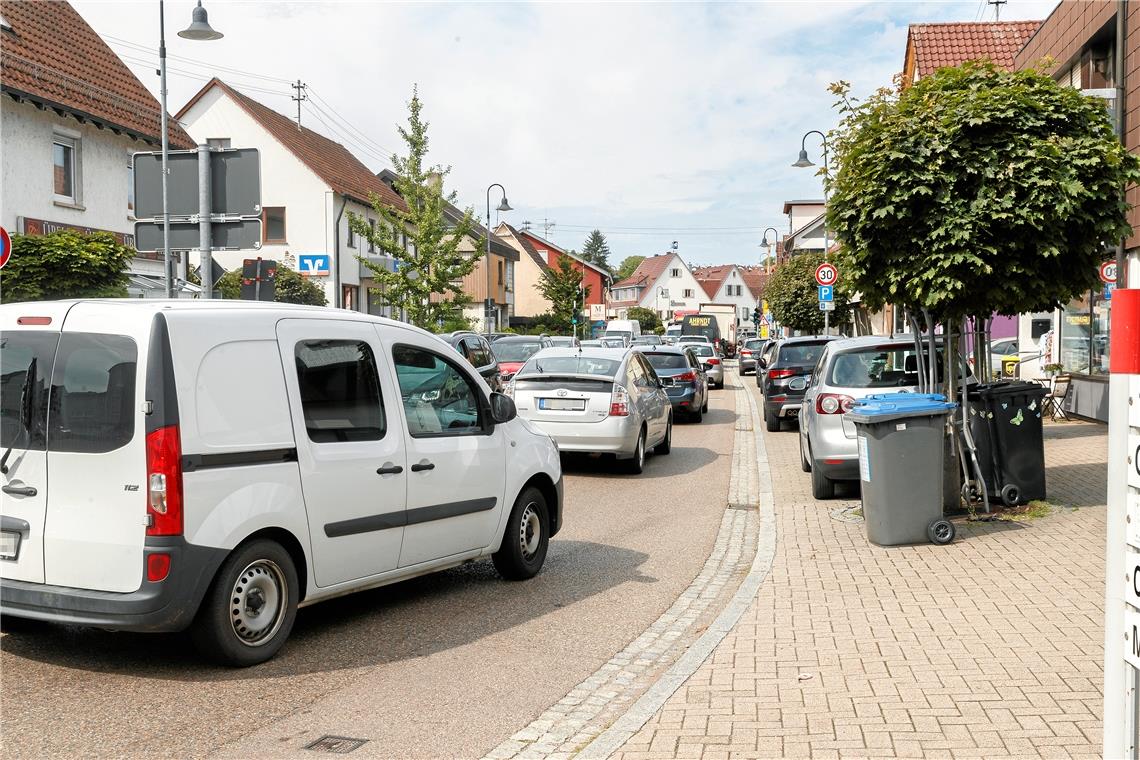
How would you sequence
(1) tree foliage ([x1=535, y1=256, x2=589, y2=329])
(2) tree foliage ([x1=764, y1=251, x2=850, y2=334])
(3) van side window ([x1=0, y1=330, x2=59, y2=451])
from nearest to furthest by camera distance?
1. (3) van side window ([x1=0, y1=330, x2=59, y2=451])
2. (2) tree foliage ([x1=764, y1=251, x2=850, y2=334])
3. (1) tree foliage ([x1=535, y1=256, x2=589, y2=329])

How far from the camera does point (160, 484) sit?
5.21 meters

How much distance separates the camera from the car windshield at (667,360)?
22.7 meters

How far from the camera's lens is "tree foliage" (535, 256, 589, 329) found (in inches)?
3250

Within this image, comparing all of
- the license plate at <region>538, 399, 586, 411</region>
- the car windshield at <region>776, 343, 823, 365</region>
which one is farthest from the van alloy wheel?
the car windshield at <region>776, 343, 823, 365</region>

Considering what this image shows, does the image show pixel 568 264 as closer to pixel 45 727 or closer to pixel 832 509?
pixel 832 509

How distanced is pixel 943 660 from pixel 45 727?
14.0ft

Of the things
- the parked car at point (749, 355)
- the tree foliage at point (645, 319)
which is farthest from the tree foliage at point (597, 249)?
the parked car at point (749, 355)

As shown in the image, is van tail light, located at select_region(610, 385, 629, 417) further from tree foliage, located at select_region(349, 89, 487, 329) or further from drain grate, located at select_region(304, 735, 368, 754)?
tree foliage, located at select_region(349, 89, 487, 329)

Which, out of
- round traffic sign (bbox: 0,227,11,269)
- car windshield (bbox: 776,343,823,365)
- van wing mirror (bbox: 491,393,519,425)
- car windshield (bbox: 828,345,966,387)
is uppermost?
round traffic sign (bbox: 0,227,11,269)

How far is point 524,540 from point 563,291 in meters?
76.2

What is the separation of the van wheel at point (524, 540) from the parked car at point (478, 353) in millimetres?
13111

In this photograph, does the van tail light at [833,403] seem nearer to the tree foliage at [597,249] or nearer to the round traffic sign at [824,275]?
the round traffic sign at [824,275]

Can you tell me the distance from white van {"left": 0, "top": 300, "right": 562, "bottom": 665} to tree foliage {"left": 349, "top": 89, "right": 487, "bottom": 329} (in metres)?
29.4

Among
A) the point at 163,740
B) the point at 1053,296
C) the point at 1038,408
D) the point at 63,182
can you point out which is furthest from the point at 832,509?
the point at 63,182
